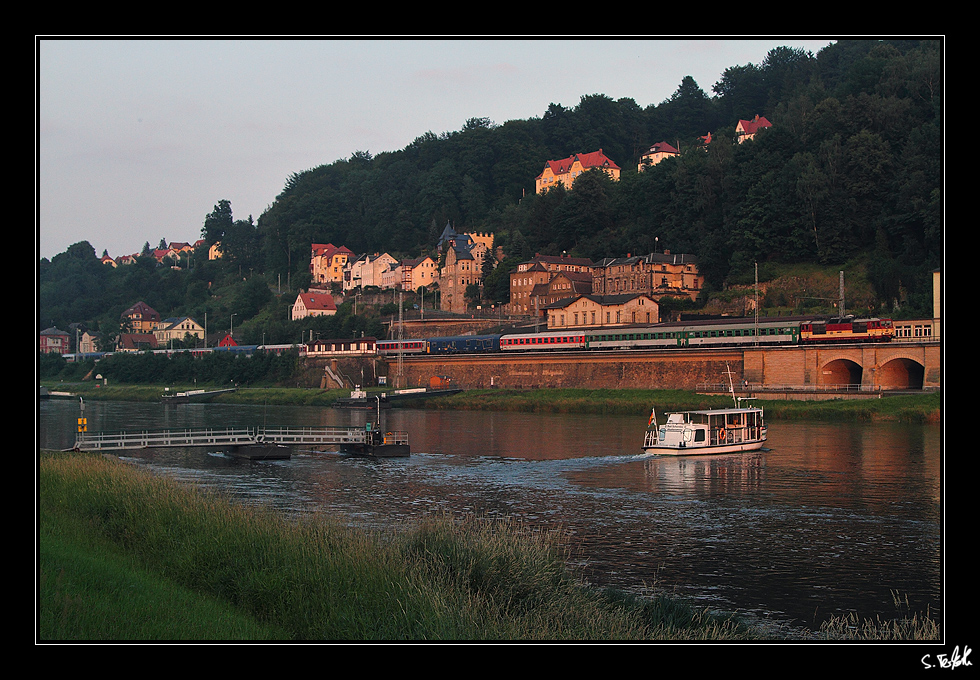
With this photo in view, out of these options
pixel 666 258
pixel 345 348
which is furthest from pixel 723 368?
pixel 345 348

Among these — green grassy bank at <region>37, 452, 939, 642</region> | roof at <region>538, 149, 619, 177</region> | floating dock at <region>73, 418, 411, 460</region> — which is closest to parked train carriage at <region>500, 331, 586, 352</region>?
floating dock at <region>73, 418, 411, 460</region>

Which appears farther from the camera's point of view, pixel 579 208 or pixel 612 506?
pixel 579 208

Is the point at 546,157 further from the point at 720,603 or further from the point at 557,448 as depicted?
the point at 720,603

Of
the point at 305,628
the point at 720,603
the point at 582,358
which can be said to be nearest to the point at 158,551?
the point at 305,628

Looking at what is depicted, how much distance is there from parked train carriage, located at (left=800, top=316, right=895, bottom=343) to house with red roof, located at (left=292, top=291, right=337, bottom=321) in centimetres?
6831

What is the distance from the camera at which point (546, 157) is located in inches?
5487

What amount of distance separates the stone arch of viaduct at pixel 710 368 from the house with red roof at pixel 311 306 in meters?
37.7

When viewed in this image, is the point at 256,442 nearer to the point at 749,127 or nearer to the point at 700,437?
the point at 700,437

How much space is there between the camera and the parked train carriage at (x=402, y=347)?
77250 millimetres

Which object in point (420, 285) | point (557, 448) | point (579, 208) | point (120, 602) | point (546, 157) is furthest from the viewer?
point (546, 157)

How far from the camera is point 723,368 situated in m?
55.1

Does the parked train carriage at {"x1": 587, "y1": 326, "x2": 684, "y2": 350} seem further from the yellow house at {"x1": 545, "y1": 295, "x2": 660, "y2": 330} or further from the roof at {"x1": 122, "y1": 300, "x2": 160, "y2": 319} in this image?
the roof at {"x1": 122, "y1": 300, "x2": 160, "y2": 319}

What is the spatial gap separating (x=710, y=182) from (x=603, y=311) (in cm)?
1827

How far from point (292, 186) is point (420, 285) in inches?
2736
